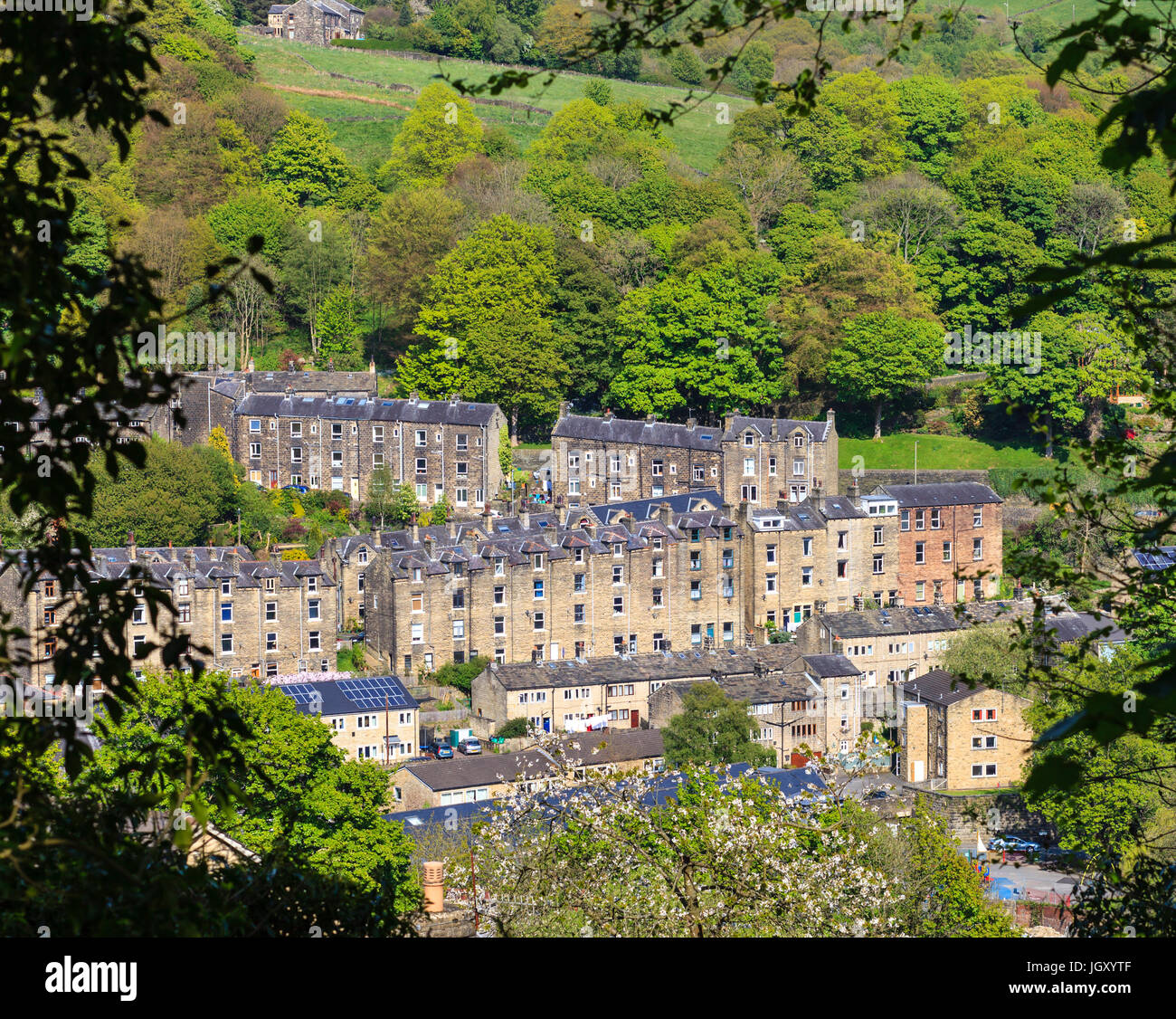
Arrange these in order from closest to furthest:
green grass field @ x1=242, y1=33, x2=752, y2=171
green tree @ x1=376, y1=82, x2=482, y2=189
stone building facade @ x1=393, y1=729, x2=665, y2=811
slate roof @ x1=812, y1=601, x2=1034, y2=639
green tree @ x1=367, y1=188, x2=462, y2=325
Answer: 1. stone building facade @ x1=393, y1=729, x2=665, y2=811
2. slate roof @ x1=812, y1=601, x2=1034, y2=639
3. green tree @ x1=367, y1=188, x2=462, y2=325
4. green tree @ x1=376, y1=82, x2=482, y2=189
5. green grass field @ x1=242, y1=33, x2=752, y2=171

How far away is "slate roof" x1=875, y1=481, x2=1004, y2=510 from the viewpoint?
60.2 m

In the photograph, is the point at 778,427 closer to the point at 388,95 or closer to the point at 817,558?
the point at 817,558

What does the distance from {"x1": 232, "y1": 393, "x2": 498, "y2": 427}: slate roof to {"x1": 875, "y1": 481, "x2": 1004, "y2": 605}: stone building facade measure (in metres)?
15.9

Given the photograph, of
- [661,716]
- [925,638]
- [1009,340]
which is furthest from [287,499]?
[1009,340]

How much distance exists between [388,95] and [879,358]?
4773cm

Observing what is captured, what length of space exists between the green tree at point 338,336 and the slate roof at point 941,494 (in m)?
25.9

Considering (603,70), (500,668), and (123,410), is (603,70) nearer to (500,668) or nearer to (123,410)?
(500,668)

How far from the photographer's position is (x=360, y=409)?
6725cm

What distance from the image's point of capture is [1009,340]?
71188 mm

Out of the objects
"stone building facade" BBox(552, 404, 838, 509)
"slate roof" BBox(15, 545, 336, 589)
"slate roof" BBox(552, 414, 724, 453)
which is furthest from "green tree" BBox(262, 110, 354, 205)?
"slate roof" BBox(15, 545, 336, 589)

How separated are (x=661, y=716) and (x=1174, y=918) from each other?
40884 mm

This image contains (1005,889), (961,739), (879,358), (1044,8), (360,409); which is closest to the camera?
(1005,889)

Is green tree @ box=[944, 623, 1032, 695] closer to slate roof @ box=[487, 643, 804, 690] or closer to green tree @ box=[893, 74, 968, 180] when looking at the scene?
slate roof @ box=[487, 643, 804, 690]

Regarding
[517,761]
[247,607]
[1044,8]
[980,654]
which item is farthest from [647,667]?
[1044,8]
